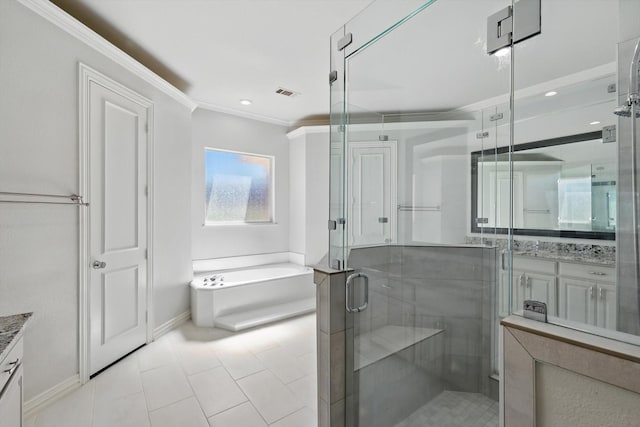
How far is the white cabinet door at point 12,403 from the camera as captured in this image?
3.35 feet

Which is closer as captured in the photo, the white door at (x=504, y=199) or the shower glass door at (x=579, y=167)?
the shower glass door at (x=579, y=167)

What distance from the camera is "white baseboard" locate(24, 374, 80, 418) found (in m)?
1.75

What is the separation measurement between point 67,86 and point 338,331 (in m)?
2.45

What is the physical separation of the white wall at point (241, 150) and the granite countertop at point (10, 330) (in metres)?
2.45

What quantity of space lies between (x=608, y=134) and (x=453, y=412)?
4.90 ft

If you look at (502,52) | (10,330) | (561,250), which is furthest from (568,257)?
(10,330)

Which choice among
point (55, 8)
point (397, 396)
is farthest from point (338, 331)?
point (55, 8)

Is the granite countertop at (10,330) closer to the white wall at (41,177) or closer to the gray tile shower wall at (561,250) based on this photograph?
the white wall at (41,177)

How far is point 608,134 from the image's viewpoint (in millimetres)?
1046

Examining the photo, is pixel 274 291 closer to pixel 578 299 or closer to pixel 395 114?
pixel 395 114

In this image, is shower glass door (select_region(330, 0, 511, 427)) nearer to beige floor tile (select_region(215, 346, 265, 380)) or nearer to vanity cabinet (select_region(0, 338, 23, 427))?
beige floor tile (select_region(215, 346, 265, 380))

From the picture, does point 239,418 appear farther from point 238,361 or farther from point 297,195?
point 297,195

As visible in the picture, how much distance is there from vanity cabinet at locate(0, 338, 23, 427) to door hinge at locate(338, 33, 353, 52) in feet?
7.08

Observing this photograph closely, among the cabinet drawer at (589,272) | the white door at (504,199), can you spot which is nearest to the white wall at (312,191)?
the white door at (504,199)
